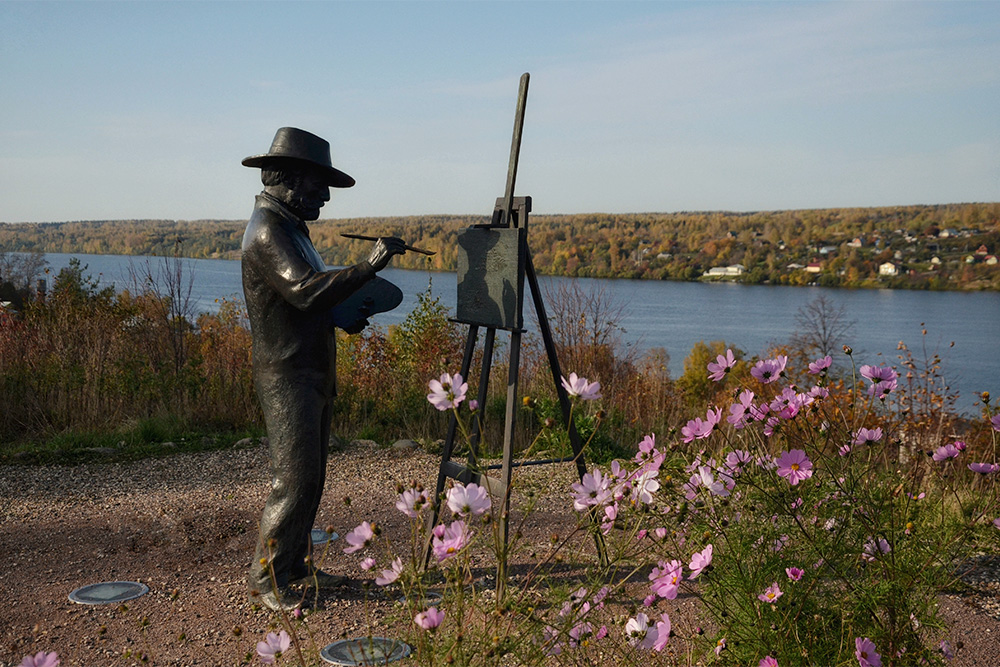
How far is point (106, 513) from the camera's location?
5.61 metres

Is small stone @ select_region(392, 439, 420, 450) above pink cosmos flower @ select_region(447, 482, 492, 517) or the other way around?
the other way around

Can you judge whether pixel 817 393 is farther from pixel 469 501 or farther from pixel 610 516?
pixel 469 501

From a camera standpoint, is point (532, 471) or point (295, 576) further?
point (532, 471)

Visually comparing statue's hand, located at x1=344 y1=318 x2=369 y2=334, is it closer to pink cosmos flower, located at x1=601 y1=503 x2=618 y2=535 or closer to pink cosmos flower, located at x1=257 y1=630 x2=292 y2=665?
pink cosmos flower, located at x1=601 y1=503 x2=618 y2=535

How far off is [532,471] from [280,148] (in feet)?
11.9

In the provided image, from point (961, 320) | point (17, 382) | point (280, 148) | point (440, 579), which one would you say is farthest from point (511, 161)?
point (961, 320)

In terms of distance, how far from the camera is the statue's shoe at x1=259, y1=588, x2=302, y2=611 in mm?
3815

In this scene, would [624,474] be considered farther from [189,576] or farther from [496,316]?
[189,576]

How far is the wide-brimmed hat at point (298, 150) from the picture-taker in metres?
3.81

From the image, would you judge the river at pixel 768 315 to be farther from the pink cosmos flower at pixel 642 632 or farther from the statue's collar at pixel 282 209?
the pink cosmos flower at pixel 642 632

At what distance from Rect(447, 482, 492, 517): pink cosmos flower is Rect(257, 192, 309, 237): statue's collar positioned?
7.48 feet

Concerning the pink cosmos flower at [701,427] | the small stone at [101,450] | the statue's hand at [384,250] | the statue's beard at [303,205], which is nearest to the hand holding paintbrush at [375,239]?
the statue's hand at [384,250]

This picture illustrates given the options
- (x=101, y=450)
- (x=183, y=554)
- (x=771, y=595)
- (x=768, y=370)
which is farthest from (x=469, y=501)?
(x=101, y=450)

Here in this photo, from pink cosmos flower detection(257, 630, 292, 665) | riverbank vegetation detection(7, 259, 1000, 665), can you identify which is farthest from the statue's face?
pink cosmos flower detection(257, 630, 292, 665)
